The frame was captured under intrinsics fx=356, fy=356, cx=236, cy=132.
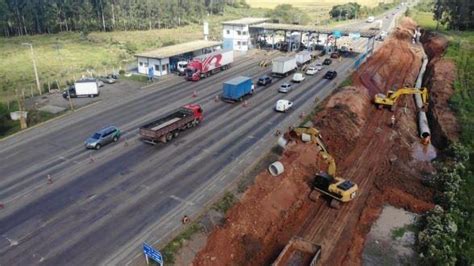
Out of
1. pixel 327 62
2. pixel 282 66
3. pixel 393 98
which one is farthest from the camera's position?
pixel 327 62

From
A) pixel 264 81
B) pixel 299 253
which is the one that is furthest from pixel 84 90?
pixel 299 253

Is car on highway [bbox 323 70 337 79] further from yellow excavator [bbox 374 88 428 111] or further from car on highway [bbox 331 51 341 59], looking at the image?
car on highway [bbox 331 51 341 59]

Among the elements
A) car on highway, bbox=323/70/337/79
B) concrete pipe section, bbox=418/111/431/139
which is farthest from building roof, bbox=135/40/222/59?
concrete pipe section, bbox=418/111/431/139

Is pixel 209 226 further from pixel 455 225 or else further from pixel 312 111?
pixel 312 111

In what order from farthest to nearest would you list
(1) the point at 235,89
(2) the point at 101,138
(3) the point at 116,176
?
(1) the point at 235,89 → (2) the point at 101,138 → (3) the point at 116,176

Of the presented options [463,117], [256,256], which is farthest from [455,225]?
[463,117]

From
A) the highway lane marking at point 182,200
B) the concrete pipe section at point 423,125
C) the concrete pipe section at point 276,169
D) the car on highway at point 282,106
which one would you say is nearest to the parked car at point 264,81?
the car on highway at point 282,106

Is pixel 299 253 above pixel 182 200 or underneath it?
underneath

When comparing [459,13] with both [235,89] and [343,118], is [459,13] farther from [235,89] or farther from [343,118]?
[235,89]

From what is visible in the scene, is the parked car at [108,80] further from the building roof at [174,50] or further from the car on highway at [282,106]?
the car on highway at [282,106]
